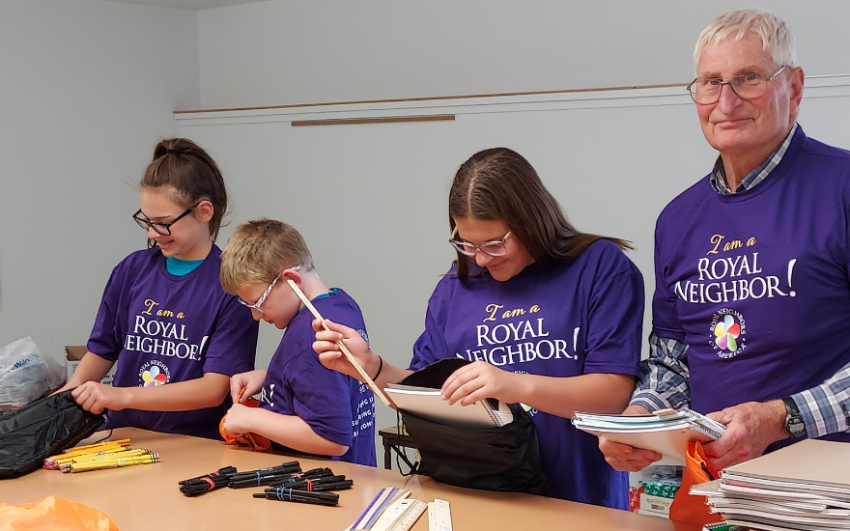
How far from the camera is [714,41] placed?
1748 millimetres

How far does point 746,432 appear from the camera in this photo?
5.13ft

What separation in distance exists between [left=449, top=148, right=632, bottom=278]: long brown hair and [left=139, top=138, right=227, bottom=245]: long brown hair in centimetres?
96

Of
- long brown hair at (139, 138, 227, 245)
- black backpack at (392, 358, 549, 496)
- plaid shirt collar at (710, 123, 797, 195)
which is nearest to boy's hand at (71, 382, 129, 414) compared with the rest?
long brown hair at (139, 138, 227, 245)

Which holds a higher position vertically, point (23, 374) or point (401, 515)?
point (23, 374)

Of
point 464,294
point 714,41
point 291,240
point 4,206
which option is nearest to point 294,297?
point 291,240

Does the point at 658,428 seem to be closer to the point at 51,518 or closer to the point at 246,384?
the point at 51,518

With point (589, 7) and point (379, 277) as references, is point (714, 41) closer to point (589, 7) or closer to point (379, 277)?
point (589, 7)

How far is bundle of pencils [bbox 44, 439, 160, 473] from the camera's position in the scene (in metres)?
2.23

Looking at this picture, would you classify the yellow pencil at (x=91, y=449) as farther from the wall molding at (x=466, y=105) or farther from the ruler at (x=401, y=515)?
the wall molding at (x=466, y=105)

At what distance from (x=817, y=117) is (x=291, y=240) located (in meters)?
2.32

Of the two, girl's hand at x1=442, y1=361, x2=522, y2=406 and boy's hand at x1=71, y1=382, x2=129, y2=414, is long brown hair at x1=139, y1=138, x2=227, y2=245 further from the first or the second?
girl's hand at x1=442, y1=361, x2=522, y2=406

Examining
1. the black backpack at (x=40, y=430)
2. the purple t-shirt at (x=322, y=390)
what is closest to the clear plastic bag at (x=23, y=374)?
the black backpack at (x=40, y=430)

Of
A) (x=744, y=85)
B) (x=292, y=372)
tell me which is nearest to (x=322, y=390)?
(x=292, y=372)

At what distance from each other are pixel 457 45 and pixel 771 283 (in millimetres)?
3036
